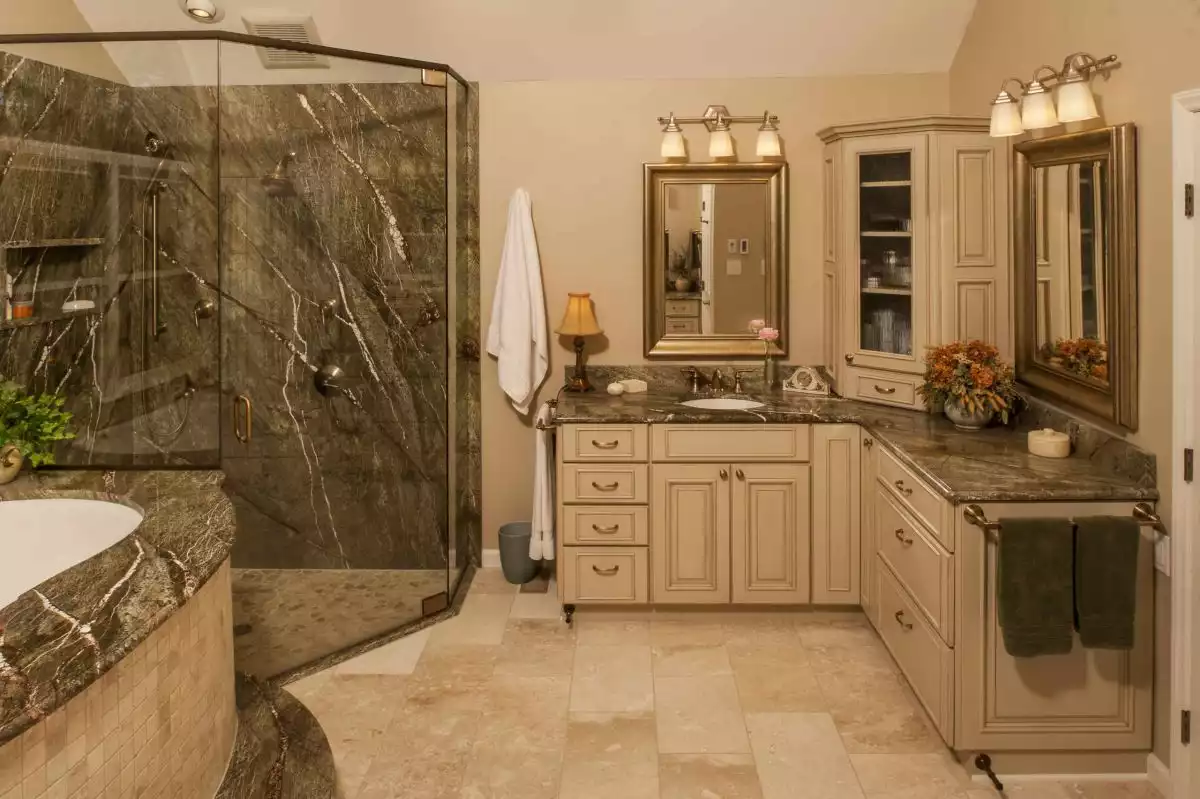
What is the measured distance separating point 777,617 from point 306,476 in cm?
187

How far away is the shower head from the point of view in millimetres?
3791

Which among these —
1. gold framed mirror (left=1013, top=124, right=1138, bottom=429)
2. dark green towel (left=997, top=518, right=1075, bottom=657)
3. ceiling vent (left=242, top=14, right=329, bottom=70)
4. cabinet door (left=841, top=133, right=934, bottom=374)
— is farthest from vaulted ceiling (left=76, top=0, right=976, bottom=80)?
dark green towel (left=997, top=518, right=1075, bottom=657)

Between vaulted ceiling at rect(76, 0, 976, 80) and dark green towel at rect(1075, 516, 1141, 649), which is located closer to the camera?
dark green towel at rect(1075, 516, 1141, 649)

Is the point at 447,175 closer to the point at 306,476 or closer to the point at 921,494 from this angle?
the point at 306,476

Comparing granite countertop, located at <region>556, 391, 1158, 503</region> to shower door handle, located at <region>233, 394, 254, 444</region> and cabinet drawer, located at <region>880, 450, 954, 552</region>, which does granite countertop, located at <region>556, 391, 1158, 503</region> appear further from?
shower door handle, located at <region>233, 394, 254, 444</region>

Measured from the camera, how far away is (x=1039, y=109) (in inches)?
124

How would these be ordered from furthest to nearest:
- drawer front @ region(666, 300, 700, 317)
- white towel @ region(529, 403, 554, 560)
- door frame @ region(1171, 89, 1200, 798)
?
drawer front @ region(666, 300, 700, 317), white towel @ region(529, 403, 554, 560), door frame @ region(1171, 89, 1200, 798)

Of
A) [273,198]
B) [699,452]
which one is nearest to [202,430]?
[273,198]

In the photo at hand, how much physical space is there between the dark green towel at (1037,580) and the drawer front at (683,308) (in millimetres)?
2086

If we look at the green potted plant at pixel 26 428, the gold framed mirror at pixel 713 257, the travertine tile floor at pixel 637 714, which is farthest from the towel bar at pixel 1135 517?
the green potted plant at pixel 26 428

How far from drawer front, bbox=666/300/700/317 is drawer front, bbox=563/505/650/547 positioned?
3.16 feet

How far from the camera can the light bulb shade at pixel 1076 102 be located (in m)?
3.01

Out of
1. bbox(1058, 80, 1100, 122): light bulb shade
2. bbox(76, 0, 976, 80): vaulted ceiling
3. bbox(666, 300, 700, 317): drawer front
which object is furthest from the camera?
bbox(666, 300, 700, 317): drawer front

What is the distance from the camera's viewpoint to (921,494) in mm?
3168
